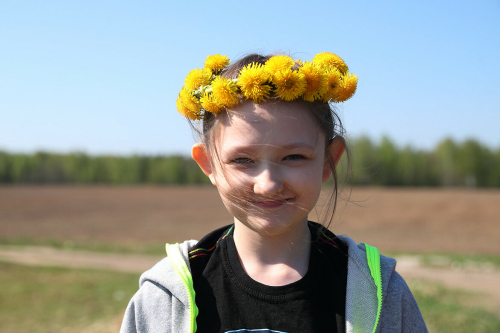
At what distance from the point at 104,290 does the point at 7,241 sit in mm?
8614

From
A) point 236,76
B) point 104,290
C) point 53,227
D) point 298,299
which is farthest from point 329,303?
point 53,227

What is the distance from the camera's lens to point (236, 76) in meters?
1.48

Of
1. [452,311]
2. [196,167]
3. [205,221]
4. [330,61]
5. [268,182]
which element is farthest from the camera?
[196,167]

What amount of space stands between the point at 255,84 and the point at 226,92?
4.0 inches

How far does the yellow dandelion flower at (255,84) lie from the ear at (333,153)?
320 millimetres

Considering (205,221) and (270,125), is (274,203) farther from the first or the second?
(205,221)

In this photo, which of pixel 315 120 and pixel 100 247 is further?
pixel 100 247

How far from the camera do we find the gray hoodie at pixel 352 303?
1.37 m

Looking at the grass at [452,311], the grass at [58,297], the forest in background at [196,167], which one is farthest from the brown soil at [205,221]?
the forest in background at [196,167]

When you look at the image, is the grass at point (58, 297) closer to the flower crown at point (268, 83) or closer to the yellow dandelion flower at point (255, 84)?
the flower crown at point (268, 83)

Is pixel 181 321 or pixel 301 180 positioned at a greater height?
pixel 301 180

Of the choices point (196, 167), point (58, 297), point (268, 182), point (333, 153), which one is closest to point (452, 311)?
point (333, 153)

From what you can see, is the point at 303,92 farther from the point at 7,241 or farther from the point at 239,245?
the point at 7,241

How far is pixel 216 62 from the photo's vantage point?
1.58 metres
